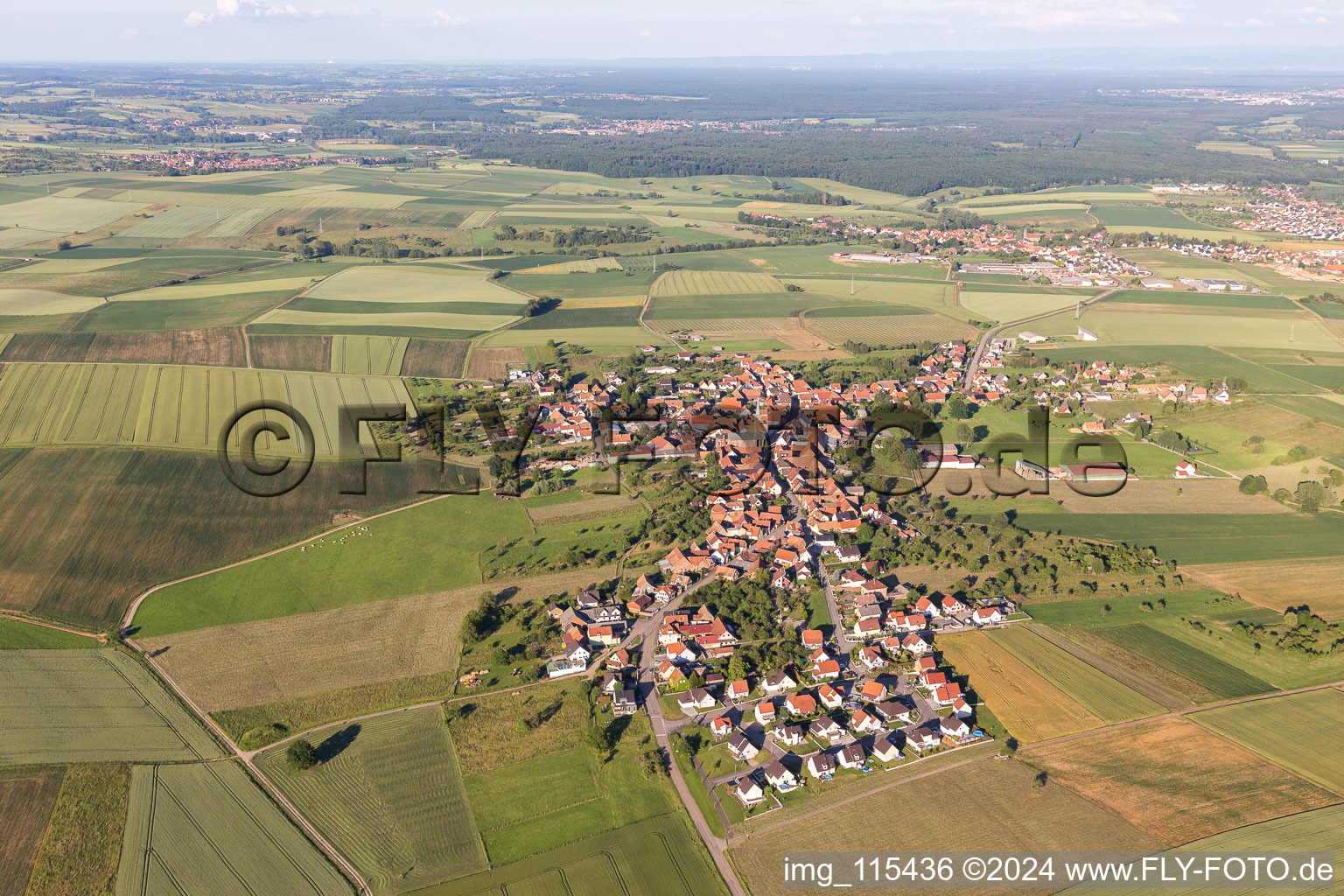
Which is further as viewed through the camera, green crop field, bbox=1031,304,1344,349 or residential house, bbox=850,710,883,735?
green crop field, bbox=1031,304,1344,349

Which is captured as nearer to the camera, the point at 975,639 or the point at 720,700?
the point at 720,700

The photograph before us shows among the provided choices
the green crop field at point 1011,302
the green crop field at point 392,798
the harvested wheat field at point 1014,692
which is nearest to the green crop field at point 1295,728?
the harvested wheat field at point 1014,692

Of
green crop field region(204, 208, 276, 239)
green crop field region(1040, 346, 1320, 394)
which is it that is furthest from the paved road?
green crop field region(204, 208, 276, 239)

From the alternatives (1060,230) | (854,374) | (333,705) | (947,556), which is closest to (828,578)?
(947,556)

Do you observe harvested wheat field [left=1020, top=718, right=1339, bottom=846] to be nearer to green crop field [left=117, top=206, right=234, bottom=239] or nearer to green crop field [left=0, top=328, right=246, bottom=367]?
green crop field [left=0, top=328, right=246, bottom=367]

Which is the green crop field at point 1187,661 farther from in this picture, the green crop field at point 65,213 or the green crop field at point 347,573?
the green crop field at point 65,213

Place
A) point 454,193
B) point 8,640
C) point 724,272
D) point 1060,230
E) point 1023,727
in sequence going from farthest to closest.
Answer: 1. point 454,193
2. point 1060,230
3. point 724,272
4. point 8,640
5. point 1023,727

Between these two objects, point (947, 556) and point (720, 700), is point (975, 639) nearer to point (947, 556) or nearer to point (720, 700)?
point (947, 556)

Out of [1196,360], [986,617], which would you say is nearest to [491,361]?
[986,617]
